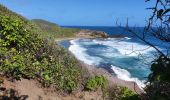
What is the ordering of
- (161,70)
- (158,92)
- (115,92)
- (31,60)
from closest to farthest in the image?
(158,92), (161,70), (31,60), (115,92)

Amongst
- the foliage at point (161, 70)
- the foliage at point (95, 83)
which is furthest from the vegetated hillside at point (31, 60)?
the foliage at point (161, 70)

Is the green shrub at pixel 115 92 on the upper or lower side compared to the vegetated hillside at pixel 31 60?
lower

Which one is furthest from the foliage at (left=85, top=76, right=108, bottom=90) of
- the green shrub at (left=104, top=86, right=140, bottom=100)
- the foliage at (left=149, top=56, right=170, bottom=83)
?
the foliage at (left=149, top=56, right=170, bottom=83)

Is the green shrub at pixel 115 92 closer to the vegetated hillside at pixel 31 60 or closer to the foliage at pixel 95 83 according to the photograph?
the foliage at pixel 95 83

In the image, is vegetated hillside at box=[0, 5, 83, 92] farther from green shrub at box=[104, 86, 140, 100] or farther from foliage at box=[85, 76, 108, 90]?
green shrub at box=[104, 86, 140, 100]

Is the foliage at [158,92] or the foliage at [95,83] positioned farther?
the foliage at [95,83]

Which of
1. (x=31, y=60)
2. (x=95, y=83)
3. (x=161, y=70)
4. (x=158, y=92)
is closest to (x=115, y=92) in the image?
(x=95, y=83)

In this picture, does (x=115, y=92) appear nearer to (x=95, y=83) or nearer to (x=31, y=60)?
(x=95, y=83)

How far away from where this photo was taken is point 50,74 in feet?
48.4

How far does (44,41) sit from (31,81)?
109 inches

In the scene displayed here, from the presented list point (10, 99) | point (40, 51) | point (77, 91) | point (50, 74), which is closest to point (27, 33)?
point (40, 51)

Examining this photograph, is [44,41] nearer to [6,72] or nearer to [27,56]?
[27,56]

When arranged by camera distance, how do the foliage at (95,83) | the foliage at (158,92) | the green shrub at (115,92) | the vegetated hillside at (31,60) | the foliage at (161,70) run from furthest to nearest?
the foliage at (95,83) → the green shrub at (115,92) → the vegetated hillside at (31,60) → the foliage at (161,70) → the foliage at (158,92)

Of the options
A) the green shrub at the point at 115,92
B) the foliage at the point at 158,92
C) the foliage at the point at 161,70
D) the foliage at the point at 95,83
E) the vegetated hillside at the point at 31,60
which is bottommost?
the green shrub at the point at 115,92
